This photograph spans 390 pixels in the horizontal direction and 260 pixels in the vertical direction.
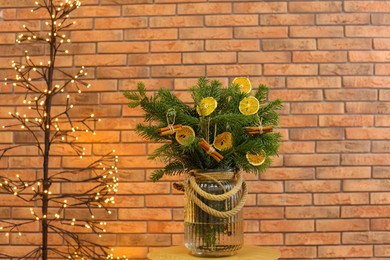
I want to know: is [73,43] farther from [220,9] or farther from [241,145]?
[241,145]

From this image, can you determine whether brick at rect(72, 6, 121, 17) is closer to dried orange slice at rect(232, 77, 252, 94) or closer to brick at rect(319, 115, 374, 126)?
dried orange slice at rect(232, 77, 252, 94)

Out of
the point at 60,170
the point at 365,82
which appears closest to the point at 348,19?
the point at 365,82

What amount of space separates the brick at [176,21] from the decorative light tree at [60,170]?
384 millimetres

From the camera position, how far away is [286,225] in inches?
112

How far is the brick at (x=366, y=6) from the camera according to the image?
2.88 m

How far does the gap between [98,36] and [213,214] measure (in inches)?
50.1

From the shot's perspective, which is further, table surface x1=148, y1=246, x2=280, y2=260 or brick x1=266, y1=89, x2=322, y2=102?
brick x1=266, y1=89, x2=322, y2=102

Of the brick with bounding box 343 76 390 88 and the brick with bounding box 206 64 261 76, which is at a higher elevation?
A: the brick with bounding box 206 64 261 76

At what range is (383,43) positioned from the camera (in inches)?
113

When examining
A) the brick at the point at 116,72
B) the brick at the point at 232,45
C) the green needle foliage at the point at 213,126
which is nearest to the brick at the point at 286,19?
the brick at the point at 232,45

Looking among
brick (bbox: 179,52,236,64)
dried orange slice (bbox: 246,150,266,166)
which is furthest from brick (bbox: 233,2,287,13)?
dried orange slice (bbox: 246,150,266,166)

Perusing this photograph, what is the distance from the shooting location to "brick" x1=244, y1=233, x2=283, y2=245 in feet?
9.31

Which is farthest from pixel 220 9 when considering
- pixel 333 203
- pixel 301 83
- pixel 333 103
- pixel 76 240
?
pixel 76 240

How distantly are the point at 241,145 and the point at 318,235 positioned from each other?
0.97 meters
